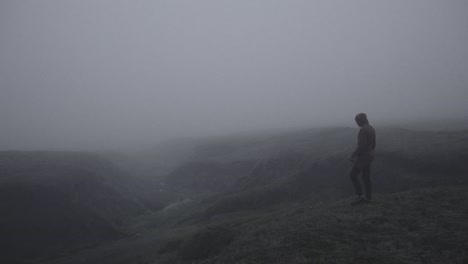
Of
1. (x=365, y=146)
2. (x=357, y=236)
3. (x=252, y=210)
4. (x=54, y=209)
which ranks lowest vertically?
(x=252, y=210)

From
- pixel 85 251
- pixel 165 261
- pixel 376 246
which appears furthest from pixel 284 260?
pixel 85 251

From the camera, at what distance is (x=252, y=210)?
24.1 meters

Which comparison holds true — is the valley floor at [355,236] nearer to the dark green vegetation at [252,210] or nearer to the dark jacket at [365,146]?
the dark green vegetation at [252,210]

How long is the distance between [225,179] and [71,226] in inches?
827

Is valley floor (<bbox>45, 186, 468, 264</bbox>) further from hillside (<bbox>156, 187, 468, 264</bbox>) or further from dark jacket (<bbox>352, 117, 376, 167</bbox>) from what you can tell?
dark jacket (<bbox>352, 117, 376, 167</bbox>)

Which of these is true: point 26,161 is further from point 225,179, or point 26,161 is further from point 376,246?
point 376,246

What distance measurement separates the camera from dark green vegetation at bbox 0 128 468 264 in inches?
424

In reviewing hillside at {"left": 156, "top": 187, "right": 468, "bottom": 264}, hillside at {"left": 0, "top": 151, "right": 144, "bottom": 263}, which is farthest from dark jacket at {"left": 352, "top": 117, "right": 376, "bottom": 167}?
hillside at {"left": 0, "top": 151, "right": 144, "bottom": 263}

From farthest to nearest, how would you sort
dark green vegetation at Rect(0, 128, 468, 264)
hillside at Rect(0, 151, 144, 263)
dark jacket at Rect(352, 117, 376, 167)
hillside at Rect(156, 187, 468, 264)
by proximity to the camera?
hillside at Rect(0, 151, 144, 263), dark jacket at Rect(352, 117, 376, 167), dark green vegetation at Rect(0, 128, 468, 264), hillside at Rect(156, 187, 468, 264)

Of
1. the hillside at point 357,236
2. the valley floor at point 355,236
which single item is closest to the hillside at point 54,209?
the valley floor at point 355,236

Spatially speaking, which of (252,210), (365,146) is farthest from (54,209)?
(365,146)

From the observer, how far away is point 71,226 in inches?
1069

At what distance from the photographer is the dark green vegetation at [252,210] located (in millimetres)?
10781

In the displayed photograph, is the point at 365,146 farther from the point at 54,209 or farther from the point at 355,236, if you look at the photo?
the point at 54,209
